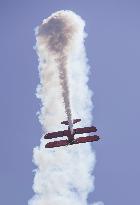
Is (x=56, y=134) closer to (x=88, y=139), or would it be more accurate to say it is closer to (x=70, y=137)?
(x=70, y=137)

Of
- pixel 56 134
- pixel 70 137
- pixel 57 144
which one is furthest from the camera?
pixel 57 144

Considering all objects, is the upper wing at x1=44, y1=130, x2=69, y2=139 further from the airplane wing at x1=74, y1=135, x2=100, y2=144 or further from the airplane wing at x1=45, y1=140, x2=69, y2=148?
the airplane wing at x1=74, y1=135, x2=100, y2=144

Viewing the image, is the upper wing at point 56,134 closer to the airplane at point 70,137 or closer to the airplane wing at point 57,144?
the airplane at point 70,137

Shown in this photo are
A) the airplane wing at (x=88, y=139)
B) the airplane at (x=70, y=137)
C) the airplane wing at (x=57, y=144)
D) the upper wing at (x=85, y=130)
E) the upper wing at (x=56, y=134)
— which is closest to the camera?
the airplane at (x=70, y=137)

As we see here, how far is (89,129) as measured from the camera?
425ft

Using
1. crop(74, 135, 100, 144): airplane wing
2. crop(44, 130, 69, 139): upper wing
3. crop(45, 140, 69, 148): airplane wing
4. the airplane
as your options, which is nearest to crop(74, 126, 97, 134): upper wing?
the airplane

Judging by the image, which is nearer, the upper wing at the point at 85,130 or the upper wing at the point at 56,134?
the upper wing at the point at 56,134

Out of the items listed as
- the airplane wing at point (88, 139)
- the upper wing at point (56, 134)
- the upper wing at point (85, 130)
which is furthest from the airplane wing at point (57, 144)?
the upper wing at point (85, 130)

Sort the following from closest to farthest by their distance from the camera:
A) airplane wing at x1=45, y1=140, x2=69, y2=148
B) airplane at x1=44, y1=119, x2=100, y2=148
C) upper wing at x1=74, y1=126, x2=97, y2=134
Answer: airplane at x1=44, y1=119, x2=100, y2=148 < upper wing at x1=74, y1=126, x2=97, y2=134 < airplane wing at x1=45, y1=140, x2=69, y2=148

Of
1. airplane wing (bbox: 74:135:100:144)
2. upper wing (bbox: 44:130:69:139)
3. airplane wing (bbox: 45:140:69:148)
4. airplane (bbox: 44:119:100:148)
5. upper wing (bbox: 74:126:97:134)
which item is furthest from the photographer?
airplane wing (bbox: 74:135:100:144)

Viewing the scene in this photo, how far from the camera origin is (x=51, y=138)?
130 m

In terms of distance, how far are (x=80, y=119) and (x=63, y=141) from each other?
5650mm

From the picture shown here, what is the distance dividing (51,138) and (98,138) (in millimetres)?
7339

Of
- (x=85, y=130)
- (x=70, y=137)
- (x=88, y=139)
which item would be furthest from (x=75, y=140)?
(x=88, y=139)
